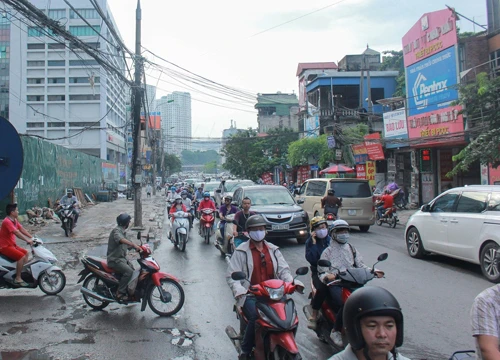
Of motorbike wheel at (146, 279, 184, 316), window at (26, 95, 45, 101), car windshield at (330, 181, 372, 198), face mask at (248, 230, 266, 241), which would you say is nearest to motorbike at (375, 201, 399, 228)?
car windshield at (330, 181, 372, 198)

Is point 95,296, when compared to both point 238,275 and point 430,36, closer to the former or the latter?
point 238,275

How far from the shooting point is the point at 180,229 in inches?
503

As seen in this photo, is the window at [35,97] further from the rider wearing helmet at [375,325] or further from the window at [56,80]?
the rider wearing helmet at [375,325]

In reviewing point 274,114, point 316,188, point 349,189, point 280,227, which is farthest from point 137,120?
point 274,114

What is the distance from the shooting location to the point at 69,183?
87.4ft

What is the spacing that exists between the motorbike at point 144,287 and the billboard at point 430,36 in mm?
17529

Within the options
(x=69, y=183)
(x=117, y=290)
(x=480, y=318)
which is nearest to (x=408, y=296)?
(x=117, y=290)

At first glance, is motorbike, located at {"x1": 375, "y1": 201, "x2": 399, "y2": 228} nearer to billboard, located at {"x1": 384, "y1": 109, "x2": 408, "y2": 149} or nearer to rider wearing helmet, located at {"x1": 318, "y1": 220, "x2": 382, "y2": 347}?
billboard, located at {"x1": 384, "y1": 109, "x2": 408, "y2": 149}

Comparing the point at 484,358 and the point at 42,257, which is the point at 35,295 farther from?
the point at 484,358

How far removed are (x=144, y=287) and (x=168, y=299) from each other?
1.28 ft

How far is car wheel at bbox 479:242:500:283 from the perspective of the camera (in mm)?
→ 8094

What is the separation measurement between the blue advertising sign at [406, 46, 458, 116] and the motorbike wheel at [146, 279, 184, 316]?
1592cm

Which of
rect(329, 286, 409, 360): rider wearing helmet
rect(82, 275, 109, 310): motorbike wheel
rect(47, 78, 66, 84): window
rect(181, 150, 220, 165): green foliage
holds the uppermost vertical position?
rect(47, 78, 66, 84): window

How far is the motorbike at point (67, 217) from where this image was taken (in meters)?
Answer: 15.2
